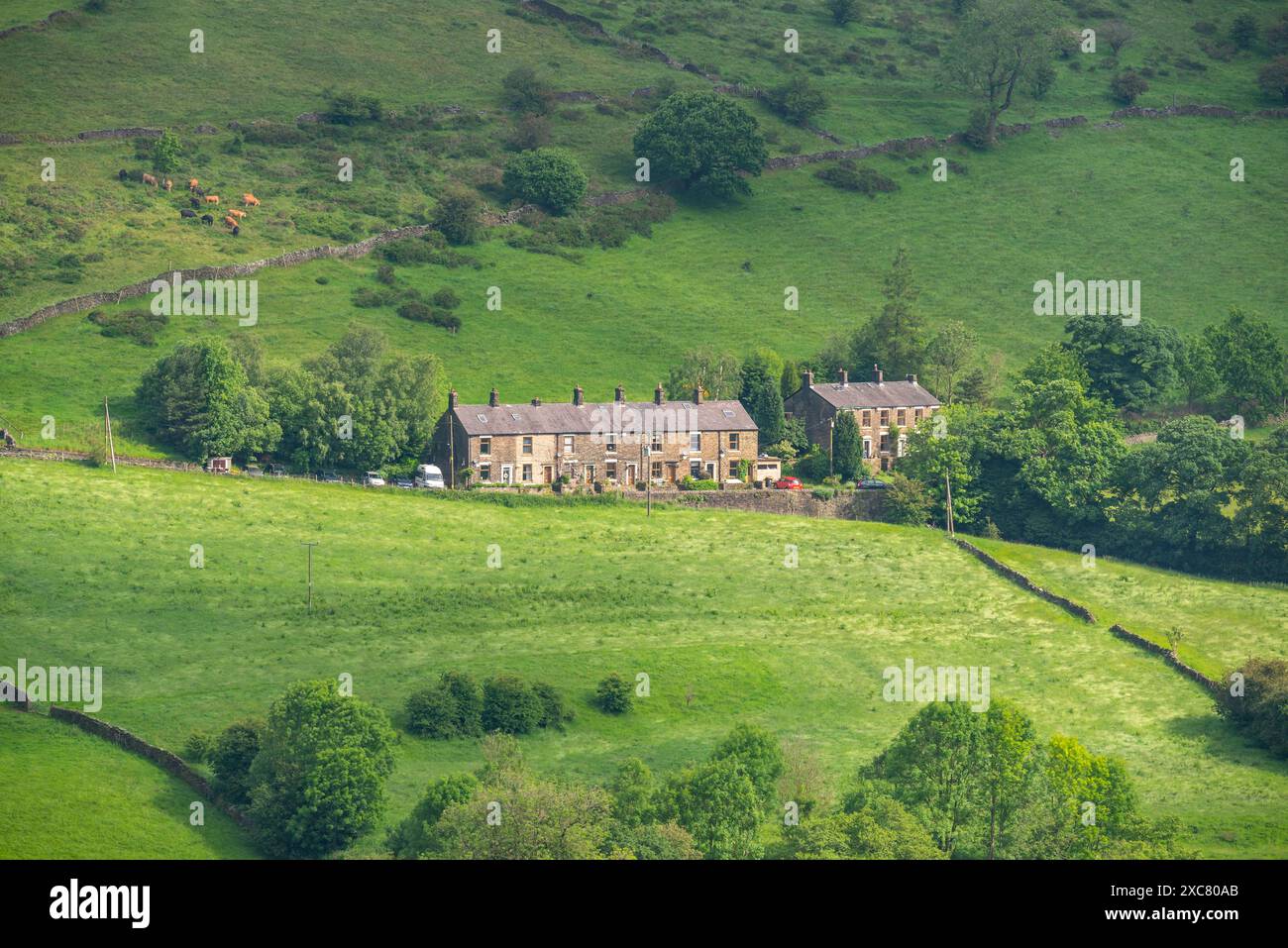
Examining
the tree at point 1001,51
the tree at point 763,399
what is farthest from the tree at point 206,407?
the tree at point 1001,51

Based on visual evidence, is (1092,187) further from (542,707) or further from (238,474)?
(542,707)

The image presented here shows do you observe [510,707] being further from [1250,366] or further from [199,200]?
[199,200]

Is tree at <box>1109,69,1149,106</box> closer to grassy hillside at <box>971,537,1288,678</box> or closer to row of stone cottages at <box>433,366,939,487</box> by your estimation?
row of stone cottages at <box>433,366,939,487</box>

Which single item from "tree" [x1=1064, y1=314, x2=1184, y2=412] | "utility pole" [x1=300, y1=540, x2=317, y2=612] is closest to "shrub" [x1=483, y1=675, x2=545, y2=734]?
"utility pole" [x1=300, y1=540, x2=317, y2=612]

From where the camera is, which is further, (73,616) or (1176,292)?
(1176,292)

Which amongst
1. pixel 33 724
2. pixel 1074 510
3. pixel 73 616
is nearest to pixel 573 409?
pixel 1074 510
